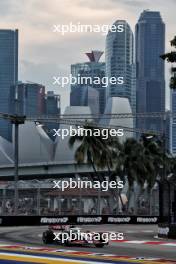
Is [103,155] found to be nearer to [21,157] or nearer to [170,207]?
[170,207]

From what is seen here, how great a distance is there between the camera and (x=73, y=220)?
57.2 m

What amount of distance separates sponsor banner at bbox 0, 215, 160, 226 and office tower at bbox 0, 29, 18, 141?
2280 centimetres

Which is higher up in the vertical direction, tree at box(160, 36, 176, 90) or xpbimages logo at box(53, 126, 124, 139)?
tree at box(160, 36, 176, 90)

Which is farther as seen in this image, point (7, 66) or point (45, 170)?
point (45, 170)

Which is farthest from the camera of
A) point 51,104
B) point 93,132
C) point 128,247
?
point 51,104

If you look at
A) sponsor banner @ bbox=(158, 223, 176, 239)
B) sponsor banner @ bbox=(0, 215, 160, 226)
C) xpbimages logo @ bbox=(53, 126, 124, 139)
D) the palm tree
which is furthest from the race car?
the palm tree

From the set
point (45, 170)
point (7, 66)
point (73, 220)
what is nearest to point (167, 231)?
point (73, 220)

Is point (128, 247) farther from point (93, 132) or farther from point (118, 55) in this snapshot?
point (93, 132)

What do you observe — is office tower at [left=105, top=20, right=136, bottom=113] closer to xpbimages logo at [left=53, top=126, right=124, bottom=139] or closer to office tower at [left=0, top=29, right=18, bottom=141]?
xpbimages logo at [left=53, top=126, right=124, bottom=139]

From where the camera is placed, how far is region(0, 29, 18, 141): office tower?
98438 mm

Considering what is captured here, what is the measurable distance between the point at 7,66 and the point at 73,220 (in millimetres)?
62345

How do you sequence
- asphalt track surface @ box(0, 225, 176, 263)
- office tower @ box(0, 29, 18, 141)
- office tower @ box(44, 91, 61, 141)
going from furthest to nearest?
office tower @ box(0, 29, 18, 141) < office tower @ box(44, 91, 61, 141) < asphalt track surface @ box(0, 225, 176, 263)

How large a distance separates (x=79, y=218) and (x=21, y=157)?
277 ft

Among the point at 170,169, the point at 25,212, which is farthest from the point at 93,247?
the point at 170,169
